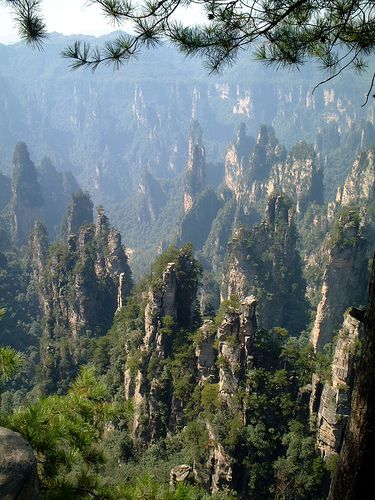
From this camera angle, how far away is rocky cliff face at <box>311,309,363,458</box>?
1589cm

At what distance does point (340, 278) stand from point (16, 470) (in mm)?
28101

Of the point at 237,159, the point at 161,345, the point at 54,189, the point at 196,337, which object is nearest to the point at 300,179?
the point at 237,159

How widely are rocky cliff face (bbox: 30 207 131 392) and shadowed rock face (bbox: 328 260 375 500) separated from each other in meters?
28.3

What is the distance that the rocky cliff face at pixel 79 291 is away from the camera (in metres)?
33.8

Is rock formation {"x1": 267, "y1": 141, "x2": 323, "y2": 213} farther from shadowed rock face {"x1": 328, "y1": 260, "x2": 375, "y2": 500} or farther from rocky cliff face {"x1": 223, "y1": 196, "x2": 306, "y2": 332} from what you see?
shadowed rock face {"x1": 328, "y1": 260, "x2": 375, "y2": 500}

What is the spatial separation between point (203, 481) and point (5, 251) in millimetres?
44879

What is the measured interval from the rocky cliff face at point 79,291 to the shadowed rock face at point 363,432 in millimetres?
28286

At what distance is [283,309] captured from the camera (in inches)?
1524

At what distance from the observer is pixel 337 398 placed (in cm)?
1595

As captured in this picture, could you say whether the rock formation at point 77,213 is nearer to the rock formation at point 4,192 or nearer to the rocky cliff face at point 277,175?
the rocky cliff face at point 277,175

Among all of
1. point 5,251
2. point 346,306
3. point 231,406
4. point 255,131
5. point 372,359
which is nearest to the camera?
point 372,359

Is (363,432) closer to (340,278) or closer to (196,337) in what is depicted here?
(196,337)

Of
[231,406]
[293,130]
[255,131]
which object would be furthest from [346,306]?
[255,131]

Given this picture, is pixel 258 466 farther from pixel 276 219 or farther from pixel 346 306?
pixel 276 219
